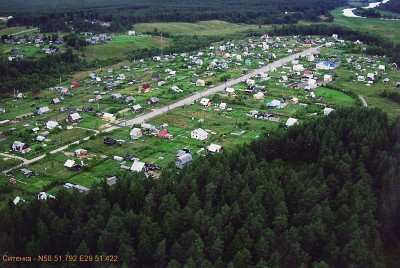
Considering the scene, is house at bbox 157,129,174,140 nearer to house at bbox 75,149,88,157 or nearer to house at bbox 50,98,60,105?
house at bbox 75,149,88,157

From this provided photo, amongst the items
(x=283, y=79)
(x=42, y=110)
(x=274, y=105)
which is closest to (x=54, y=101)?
(x=42, y=110)

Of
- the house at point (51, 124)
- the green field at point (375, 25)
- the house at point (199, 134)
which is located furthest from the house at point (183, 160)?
the green field at point (375, 25)

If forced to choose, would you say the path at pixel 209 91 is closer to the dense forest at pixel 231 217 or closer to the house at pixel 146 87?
the house at pixel 146 87

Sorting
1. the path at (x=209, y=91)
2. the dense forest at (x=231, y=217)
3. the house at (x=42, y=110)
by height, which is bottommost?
the path at (x=209, y=91)

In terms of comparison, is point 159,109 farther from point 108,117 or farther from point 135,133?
point 135,133

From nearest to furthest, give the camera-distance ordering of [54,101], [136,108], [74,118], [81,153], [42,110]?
[81,153], [74,118], [42,110], [136,108], [54,101]

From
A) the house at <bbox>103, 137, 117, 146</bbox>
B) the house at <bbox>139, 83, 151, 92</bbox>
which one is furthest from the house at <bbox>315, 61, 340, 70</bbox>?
the house at <bbox>103, 137, 117, 146</bbox>
